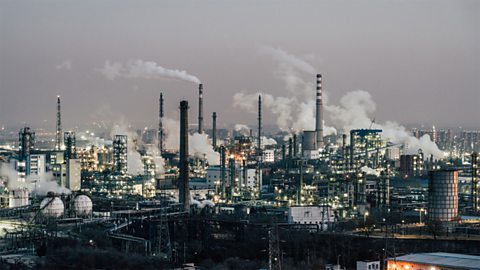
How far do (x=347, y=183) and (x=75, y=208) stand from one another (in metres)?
5.44

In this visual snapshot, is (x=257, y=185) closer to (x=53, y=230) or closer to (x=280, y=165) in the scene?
(x=280, y=165)

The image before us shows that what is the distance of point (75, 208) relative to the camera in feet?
59.8

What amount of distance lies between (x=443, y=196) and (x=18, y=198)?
864 cm

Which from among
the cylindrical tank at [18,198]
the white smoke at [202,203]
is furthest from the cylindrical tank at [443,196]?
the cylindrical tank at [18,198]

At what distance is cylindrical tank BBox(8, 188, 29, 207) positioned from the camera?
19520 millimetres

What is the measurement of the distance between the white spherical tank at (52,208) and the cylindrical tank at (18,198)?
170 centimetres

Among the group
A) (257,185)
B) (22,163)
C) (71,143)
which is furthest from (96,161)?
(257,185)

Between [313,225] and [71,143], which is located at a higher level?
[71,143]

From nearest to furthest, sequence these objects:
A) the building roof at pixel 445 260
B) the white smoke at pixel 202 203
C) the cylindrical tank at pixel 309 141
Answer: the building roof at pixel 445 260
the white smoke at pixel 202 203
the cylindrical tank at pixel 309 141

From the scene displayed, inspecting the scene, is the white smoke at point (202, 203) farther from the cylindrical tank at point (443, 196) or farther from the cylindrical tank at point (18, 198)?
the cylindrical tank at point (443, 196)

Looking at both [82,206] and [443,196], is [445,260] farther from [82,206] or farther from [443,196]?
[82,206]

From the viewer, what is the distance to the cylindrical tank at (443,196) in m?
17.2

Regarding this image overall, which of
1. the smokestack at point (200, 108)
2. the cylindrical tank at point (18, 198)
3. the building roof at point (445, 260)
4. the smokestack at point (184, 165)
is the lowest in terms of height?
the building roof at point (445, 260)

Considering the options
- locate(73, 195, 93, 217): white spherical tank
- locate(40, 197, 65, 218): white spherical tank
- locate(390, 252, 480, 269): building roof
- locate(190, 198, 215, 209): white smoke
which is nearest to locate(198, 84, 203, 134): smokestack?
locate(190, 198, 215, 209): white smoke
